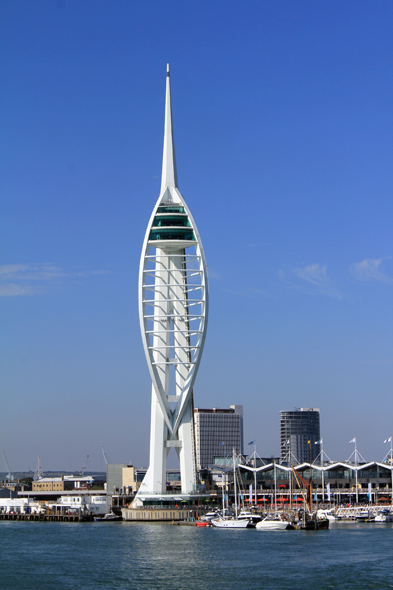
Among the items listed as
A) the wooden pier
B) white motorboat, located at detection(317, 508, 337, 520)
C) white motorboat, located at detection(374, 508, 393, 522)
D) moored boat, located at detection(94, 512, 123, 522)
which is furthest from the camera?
the wooden pier

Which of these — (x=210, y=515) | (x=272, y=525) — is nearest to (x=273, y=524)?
(x=272, y=525)

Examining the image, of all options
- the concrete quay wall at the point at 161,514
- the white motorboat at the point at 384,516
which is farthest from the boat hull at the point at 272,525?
the white motorboat at the point at 384,516

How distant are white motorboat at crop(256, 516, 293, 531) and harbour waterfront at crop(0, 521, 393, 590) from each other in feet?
5.30

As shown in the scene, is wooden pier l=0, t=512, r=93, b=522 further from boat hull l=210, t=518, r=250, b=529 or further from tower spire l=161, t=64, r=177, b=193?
tower spire l=161, t=64, r=177, b=193

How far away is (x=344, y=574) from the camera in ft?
162

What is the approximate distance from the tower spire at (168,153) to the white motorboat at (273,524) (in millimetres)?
44601

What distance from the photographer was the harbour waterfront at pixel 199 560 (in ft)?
154

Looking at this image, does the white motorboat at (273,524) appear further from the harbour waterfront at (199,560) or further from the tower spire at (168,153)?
the tower spire at (168,153)

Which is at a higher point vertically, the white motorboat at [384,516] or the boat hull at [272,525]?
the boat hull at [272,525]

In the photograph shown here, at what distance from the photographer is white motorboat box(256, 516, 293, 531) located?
8088cm

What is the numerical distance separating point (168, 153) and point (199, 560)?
65.8 metres

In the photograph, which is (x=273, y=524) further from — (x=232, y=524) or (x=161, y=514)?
(x=161, y=514)

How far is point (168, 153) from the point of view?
11106 cm

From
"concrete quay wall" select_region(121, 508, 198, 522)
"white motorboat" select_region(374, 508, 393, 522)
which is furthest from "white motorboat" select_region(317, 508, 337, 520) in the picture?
"concrete quay wall" select_region(121, 508, 198, 522)
